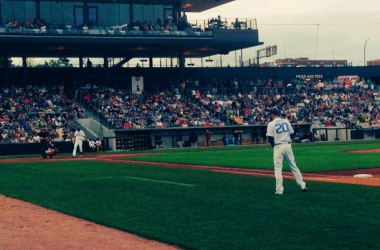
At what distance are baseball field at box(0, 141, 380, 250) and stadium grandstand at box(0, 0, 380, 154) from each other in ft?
89.6

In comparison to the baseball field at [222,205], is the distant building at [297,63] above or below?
above

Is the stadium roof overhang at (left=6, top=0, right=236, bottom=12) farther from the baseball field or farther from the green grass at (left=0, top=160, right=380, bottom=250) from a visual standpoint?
the green grass at (left=0, top=160, right=380, bottom=250)

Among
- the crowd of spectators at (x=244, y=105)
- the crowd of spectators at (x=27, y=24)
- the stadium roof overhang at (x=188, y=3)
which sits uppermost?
the stadium roof overhang at (x=188, y=3)

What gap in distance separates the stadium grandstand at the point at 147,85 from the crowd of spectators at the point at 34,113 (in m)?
0.08

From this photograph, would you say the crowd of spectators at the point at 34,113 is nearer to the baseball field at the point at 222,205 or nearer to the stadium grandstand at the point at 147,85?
the stadium grandstand at the point at 147,85

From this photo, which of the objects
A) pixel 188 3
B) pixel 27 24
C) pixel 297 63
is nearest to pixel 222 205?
pixel 27 24

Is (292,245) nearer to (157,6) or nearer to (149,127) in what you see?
(149,127)

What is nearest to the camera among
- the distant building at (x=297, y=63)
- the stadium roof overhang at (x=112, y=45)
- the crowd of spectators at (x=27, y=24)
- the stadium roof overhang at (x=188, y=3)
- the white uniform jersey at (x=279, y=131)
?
the white uniform jersey at (x=279, y=131)

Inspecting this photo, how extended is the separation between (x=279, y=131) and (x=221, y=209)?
281 centimetres

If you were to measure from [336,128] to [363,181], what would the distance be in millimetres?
38985

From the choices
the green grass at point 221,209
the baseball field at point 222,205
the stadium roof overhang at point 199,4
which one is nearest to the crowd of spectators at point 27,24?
the stadium roof overhang at point 199,4

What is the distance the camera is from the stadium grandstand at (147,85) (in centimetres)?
5069

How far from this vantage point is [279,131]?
45.8 ft

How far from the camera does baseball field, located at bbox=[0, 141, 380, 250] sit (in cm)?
891
